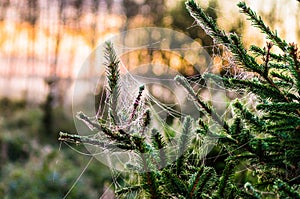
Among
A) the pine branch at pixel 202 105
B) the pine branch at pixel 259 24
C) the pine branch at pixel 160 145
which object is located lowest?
the pine branch at pixel 160 145

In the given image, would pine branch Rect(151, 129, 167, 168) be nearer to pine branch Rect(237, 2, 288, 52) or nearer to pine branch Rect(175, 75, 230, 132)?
pine branch Rect(175, 75, 230, 132)

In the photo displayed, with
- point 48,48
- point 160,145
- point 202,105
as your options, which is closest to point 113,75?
point 160,145

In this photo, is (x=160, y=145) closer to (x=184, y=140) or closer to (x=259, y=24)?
(x=184, y=140)

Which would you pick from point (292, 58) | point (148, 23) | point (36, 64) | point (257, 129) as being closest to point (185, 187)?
point (257, 129)

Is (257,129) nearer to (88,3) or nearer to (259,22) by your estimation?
(259,22)

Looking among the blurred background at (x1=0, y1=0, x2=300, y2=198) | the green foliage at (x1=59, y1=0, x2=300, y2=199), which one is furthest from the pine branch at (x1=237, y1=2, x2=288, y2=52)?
the blurred background at (x1=0, y1=0, x2=300, y2=198)

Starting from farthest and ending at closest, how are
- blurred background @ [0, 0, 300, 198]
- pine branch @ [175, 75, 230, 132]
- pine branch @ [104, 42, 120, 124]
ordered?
blurred background @ [0, 0, 300, 198] < pine branch @ [175, 75, 230, 132] < pine branch @ [104, 42, 120, 124]

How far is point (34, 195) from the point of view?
243 inches

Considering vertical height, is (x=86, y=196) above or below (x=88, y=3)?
below

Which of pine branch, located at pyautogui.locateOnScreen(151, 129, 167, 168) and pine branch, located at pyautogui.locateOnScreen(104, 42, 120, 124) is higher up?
pine branch, located at pyautogui.locateOnScreen(104, 42, 120, 124)

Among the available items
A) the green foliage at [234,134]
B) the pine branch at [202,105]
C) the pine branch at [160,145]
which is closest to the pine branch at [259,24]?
the green foliage at [234,134]

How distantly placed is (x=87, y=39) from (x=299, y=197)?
535 inches

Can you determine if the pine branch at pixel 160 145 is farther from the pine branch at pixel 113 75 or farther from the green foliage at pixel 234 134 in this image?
the pine branch at pixel 113 75

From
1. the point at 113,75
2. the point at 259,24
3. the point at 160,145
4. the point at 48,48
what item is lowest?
the point at 160,145
